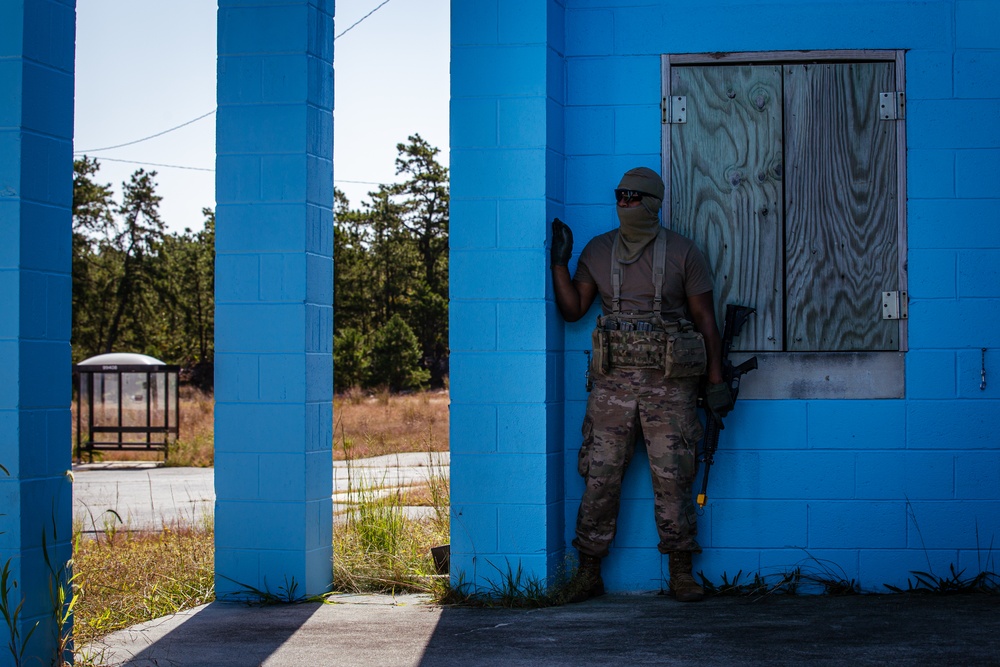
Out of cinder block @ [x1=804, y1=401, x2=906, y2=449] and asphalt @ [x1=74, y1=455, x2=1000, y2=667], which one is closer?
asphalt @ [x1=74, y1=455, x2=1000, y2=667]

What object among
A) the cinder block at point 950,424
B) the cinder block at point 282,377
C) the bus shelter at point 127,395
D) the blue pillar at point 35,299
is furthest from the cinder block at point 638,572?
the bus shelter at point 127,395

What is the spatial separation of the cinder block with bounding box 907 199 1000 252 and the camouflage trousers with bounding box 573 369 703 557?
1.48m

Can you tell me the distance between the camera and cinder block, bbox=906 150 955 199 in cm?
582

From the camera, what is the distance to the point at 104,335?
51031mm

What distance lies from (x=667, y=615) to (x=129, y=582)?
3.27 meters

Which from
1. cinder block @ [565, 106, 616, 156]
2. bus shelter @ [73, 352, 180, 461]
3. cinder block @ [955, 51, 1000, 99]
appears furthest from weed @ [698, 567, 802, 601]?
bus shelter @ [73, 352, 180, 461]

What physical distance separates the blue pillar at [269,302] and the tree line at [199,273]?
41.9 meters

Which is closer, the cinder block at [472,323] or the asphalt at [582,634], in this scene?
the asphalt at [582,634]

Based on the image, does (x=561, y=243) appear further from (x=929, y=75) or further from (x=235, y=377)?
(x=929, y=75)

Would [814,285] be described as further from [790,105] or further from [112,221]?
[112,221]

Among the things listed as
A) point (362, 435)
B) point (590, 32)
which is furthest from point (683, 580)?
point (362, 435)

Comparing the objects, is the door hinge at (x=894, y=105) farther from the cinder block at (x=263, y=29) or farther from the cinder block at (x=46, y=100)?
the cinder block at (x=46, y=100)

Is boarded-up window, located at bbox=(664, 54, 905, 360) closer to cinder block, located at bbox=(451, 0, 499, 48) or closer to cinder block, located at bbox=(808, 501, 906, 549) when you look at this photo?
cinder block, located at bbox=(808, 501, 906, 549)

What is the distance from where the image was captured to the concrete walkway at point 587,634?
446 centimetres
